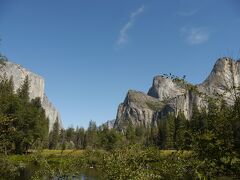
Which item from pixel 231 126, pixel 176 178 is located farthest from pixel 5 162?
pixel 231 126

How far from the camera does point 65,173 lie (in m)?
20.4

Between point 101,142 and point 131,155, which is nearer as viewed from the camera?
point 131,155

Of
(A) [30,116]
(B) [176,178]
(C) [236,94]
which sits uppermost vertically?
(A) [30,116]

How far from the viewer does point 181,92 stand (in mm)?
10688

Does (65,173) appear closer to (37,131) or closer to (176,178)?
(176,178)

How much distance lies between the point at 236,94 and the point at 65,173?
13.3m

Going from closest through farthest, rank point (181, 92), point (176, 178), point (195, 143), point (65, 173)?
point (195, 143) < point (181, 92) < point (176, 178) < point (65, 173)

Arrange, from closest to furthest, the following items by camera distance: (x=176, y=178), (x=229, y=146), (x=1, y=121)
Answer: (x=229, y=146)
(x=176, y=178)
(x=1, y=121)

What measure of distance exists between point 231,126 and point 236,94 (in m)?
0.90

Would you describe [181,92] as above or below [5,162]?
above

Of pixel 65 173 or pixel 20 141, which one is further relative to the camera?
pixel 20 141

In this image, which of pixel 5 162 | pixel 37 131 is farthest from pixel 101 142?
pixel 5 162

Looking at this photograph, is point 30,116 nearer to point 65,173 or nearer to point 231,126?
point 65,173

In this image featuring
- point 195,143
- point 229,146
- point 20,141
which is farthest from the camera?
point 20,141
